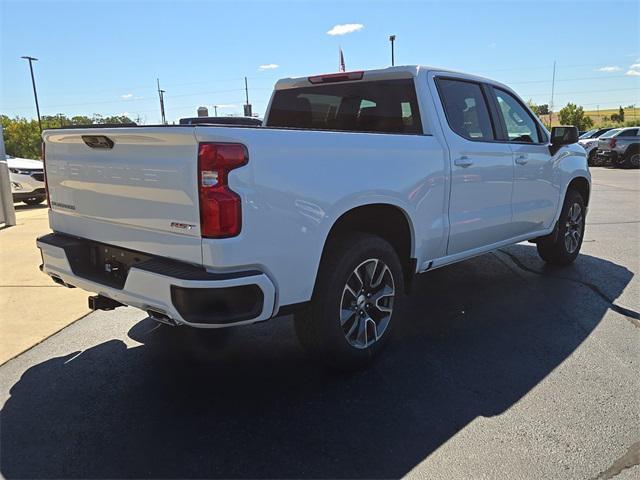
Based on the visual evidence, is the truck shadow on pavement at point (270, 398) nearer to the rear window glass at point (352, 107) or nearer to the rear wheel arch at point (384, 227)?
the rear wheel arch at point (384, 227)

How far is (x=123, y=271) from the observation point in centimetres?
310

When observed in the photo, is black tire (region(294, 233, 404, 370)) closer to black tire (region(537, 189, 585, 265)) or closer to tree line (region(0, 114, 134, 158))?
black tire (region(537, 189, 585, 265))

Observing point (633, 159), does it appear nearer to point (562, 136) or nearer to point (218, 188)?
point (562, 136)

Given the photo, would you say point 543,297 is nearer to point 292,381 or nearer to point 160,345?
point 292,381

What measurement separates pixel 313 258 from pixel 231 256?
562 mm

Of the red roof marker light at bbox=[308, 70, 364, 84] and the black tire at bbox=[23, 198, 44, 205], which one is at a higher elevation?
the red roof marker light at bbox=[308, 70, 364, 84]

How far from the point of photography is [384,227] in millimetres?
3756

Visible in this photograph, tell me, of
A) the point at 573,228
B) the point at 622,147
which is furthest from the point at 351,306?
the point at 622,147

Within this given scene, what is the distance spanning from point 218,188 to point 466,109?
2.65 metres

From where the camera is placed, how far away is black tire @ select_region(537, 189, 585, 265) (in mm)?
5844

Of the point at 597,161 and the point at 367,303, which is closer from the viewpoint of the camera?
the point at 367,303

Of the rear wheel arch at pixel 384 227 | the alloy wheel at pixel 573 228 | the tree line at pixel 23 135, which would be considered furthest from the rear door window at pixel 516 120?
the tree line at pixel 23 135

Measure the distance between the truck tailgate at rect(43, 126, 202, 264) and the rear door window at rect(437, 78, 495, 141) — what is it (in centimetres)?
234

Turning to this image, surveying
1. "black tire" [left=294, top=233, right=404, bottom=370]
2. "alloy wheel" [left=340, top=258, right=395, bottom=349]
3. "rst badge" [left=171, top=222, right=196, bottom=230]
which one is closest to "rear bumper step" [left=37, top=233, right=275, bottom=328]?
"rst badge" [left=171, top=222, right=196, bottom=230]
